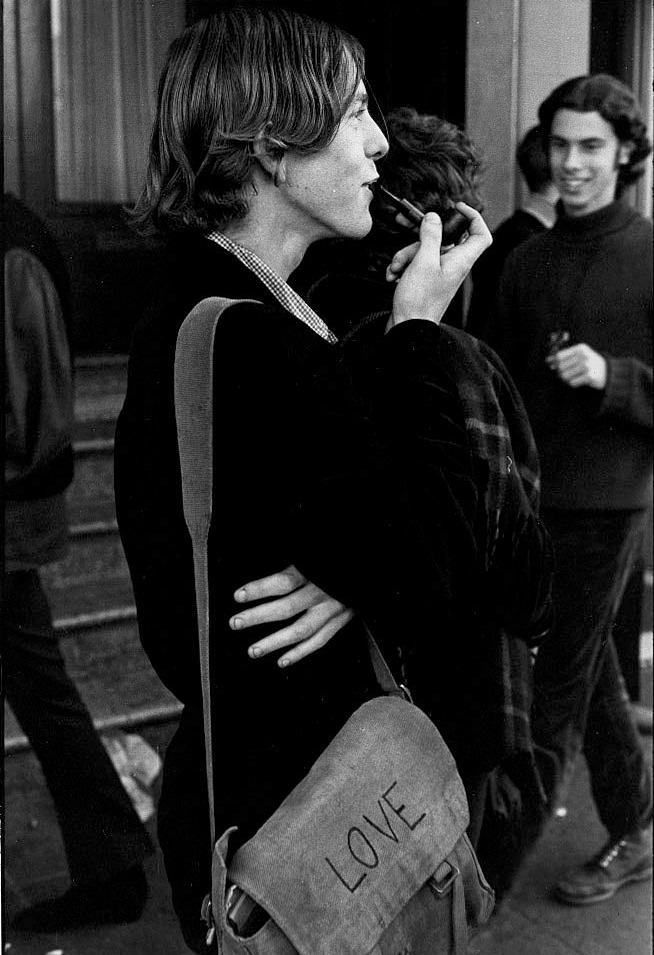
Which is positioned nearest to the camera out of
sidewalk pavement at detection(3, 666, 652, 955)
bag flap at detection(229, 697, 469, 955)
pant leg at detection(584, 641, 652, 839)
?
bag flap at detection(229, 697, 469, 955)

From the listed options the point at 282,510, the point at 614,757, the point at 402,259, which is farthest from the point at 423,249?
the point at 614,757

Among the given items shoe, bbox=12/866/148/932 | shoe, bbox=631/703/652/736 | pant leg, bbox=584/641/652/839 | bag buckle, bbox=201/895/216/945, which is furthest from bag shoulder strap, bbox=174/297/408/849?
shoe, bbox=631/703/652/736

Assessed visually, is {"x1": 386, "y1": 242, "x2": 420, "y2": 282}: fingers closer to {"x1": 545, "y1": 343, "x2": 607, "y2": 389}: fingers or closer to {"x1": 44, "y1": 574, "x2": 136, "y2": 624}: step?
{"x1": 545, "y1": 343, "x2": 607, "y2": 389}: fingers

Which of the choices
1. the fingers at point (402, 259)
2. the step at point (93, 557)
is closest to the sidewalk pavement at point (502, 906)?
the step at point (93, 557)

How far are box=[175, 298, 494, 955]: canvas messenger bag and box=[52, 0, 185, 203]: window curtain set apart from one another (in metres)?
0.44

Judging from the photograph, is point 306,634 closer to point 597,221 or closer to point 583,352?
point 583,352

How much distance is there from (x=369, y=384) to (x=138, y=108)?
612 millimetres

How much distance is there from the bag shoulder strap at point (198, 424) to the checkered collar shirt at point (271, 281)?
0.09 metres

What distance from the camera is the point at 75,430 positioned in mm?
1980

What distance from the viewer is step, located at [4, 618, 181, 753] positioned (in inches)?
78.6

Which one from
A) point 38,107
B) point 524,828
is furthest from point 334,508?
point 524,828

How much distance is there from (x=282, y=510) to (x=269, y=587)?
0.13 metres

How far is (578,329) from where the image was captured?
87.4 inches

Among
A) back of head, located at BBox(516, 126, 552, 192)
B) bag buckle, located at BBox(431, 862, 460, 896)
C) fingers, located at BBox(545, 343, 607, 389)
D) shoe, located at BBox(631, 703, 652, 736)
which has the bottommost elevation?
shoe, located at BBox(631, 703, 652, 736)
